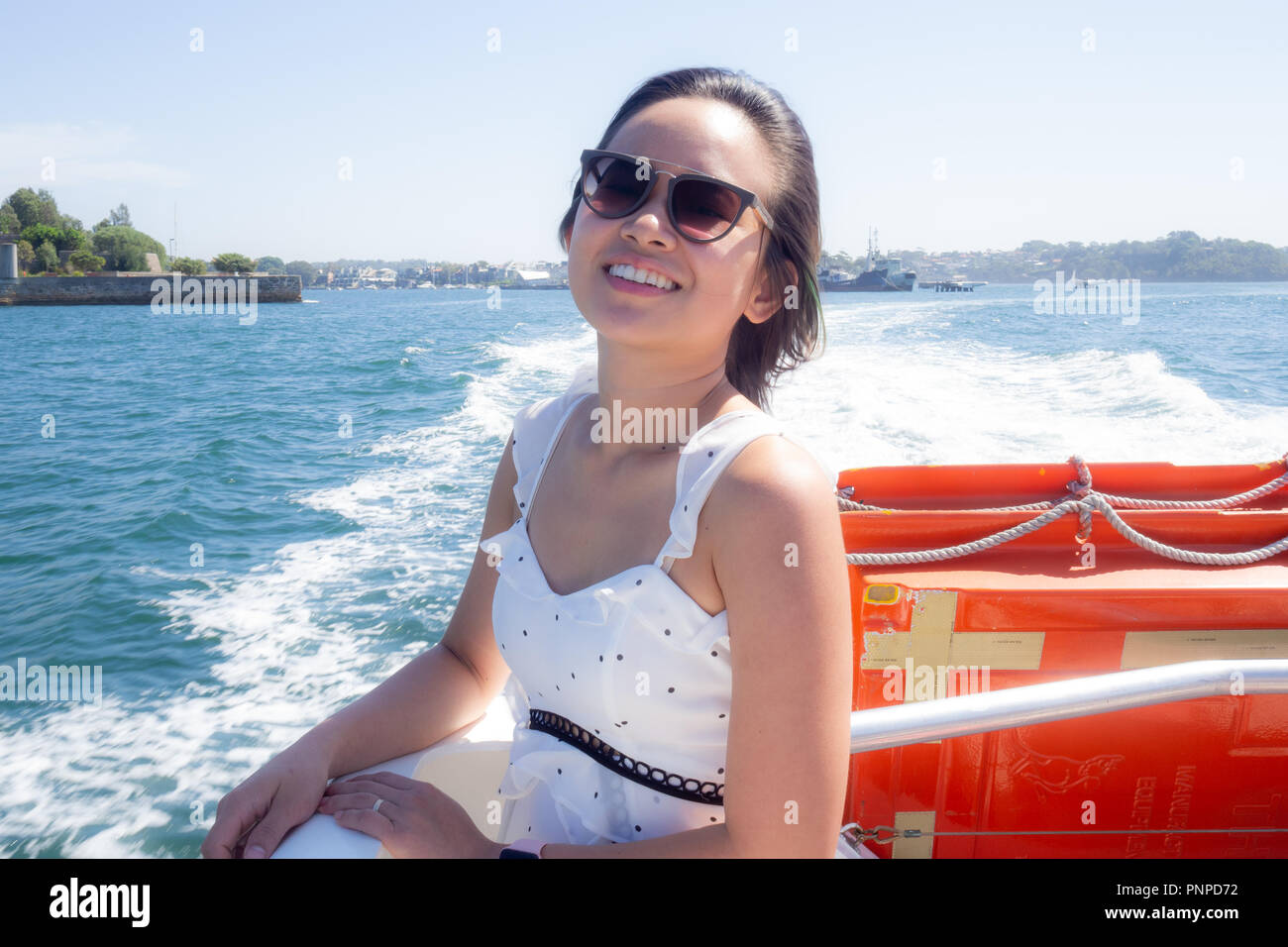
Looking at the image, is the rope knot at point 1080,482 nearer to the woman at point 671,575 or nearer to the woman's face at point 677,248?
the woman at point 671,575

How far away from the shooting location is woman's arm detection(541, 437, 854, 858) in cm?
109

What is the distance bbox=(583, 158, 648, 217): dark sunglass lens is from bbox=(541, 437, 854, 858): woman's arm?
46 centimetres

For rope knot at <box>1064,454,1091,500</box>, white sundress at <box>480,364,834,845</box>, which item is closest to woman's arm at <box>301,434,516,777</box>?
white sundress at <box>480,364,834,845</box>

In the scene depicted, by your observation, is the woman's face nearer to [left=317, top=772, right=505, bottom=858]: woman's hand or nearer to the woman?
the woman

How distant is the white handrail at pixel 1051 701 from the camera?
1.41 m

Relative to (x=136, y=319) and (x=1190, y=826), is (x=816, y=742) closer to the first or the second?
(x=1190, y=826)

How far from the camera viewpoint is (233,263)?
3477 inches

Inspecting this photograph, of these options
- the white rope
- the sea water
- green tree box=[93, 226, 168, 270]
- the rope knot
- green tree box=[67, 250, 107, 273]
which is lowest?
the sea water

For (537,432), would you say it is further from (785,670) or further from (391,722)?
(785,670)

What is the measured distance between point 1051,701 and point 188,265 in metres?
102

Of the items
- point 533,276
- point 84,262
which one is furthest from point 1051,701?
point 533,276

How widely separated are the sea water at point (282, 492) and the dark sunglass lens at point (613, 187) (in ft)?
13.2

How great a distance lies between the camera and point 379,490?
34.9 feet
